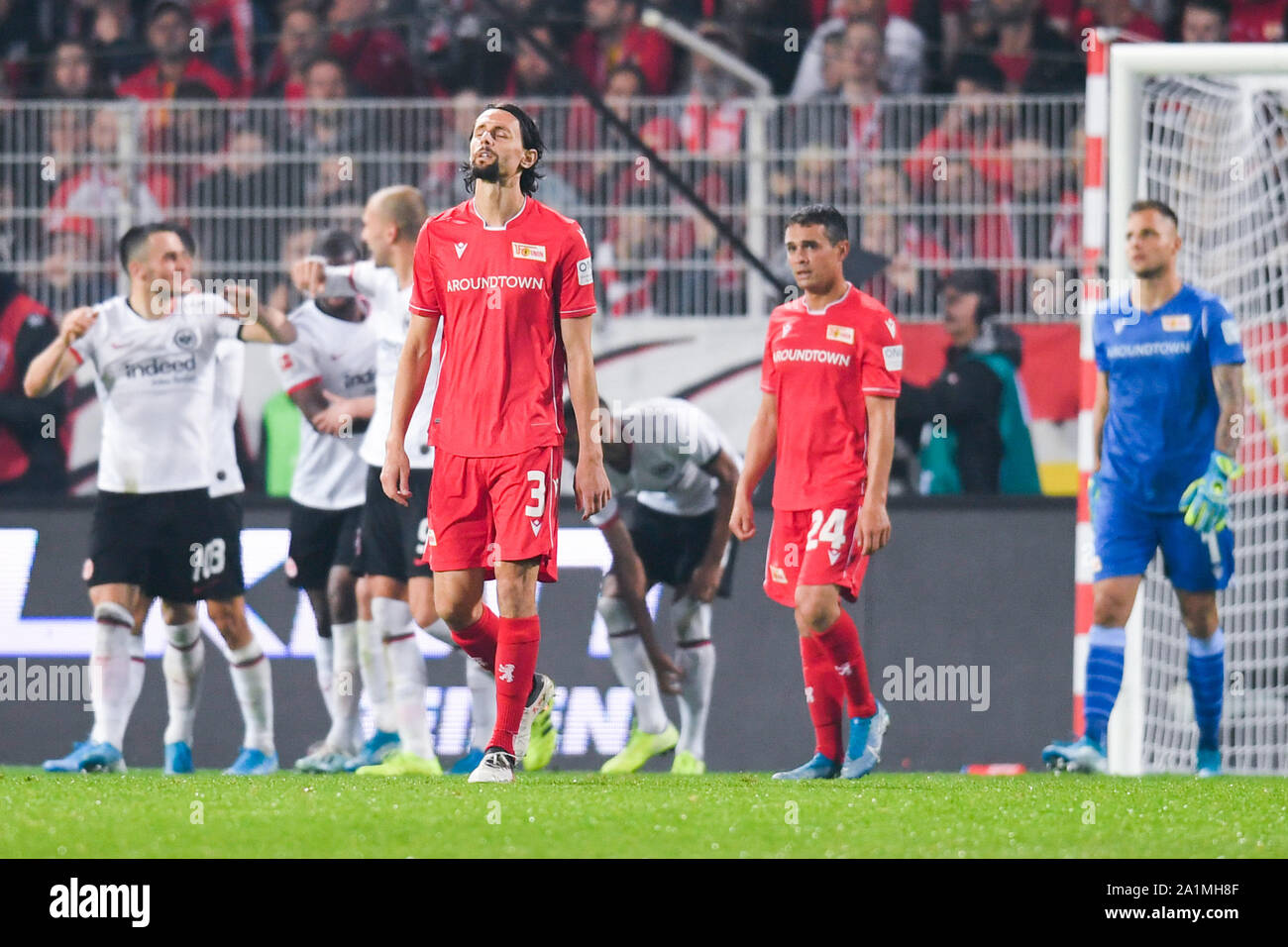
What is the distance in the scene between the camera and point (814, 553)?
22.9 ft

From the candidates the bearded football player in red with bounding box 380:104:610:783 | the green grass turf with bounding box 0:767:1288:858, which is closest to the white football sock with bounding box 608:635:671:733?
the green grass turf with bounding box 0:767:1288:858

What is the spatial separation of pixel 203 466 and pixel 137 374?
1.53ft

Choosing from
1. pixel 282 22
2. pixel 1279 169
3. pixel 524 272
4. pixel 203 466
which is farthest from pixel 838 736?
pixel 282 22

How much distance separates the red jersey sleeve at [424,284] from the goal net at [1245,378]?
12.5 feet

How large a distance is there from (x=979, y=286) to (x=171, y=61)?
5.45 m

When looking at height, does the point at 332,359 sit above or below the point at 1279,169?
below

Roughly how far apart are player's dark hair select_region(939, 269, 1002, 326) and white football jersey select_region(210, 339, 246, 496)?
11.4 ft

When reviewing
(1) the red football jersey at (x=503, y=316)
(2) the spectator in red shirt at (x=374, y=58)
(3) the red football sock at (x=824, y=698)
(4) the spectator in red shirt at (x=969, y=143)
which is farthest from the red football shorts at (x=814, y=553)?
(2) the spectator in red shirt at (x=374, y=58)

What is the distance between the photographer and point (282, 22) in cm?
1323

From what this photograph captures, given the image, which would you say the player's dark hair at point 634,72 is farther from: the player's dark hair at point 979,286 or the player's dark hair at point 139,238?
the player's dark hair at point 139,238

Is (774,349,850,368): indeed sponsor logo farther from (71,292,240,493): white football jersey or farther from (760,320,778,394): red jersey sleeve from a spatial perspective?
(71,292,240,493): white football jersey

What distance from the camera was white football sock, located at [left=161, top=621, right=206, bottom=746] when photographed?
28.0ft

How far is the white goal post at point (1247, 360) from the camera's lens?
30.3 feet
